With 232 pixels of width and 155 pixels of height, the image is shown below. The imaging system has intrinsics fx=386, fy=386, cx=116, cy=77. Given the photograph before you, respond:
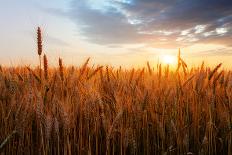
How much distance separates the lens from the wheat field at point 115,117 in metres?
2.44

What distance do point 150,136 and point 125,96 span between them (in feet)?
1.09

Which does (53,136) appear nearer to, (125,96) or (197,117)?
(125,96)

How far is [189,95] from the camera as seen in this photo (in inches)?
126

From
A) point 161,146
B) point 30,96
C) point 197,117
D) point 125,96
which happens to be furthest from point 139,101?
point 30,96

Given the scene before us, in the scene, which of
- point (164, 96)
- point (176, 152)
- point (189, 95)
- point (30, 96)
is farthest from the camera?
point (189, 95)

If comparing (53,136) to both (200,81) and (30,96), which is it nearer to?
(30,96)

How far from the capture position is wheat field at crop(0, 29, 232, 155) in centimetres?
244

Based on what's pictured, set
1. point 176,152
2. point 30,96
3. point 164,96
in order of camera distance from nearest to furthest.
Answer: point 30,96 → point 176,152 → point 164,96

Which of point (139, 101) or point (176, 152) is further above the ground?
point (139, 101)

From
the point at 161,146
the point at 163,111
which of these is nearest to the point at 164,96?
the point at 163,111

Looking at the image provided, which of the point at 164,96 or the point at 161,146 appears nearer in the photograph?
the point at 161,146

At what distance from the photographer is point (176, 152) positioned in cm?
260

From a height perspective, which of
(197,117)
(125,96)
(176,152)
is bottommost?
(176,152)

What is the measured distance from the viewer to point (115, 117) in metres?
2.38
